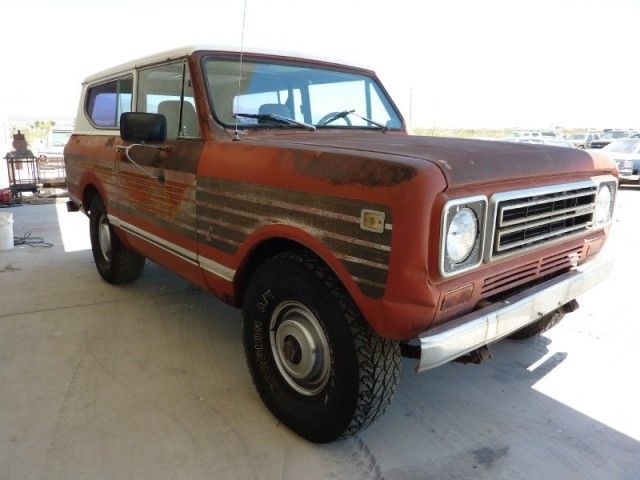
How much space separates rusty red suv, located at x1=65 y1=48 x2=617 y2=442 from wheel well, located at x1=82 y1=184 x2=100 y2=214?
1.16m

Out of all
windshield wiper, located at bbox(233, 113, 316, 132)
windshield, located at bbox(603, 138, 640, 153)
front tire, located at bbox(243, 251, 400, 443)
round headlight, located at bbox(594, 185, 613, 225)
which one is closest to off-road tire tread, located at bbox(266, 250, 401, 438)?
front tire, located at bbox(243, 251, 400, 443)

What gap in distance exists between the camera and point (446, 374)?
3016 mm

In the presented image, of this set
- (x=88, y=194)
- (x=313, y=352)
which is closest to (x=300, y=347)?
(x=313, y=352)

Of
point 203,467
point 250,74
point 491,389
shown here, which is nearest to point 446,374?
point 491,389

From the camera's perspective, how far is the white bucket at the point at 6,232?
5859 mm

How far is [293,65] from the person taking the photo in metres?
3.25

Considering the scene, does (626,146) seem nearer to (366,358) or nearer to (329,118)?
(329,118)

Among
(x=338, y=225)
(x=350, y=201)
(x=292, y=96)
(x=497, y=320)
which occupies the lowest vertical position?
(x=497, y=320)

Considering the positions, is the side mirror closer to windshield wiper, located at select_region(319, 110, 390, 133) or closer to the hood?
the hood

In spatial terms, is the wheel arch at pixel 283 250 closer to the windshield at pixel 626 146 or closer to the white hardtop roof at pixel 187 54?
the white hardtop roof at pixel 187 54

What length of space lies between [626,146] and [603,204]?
581 inches

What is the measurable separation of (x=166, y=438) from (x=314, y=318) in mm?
939

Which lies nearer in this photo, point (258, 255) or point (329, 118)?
point (258, 255)

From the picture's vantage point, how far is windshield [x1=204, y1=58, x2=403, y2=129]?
284cm
